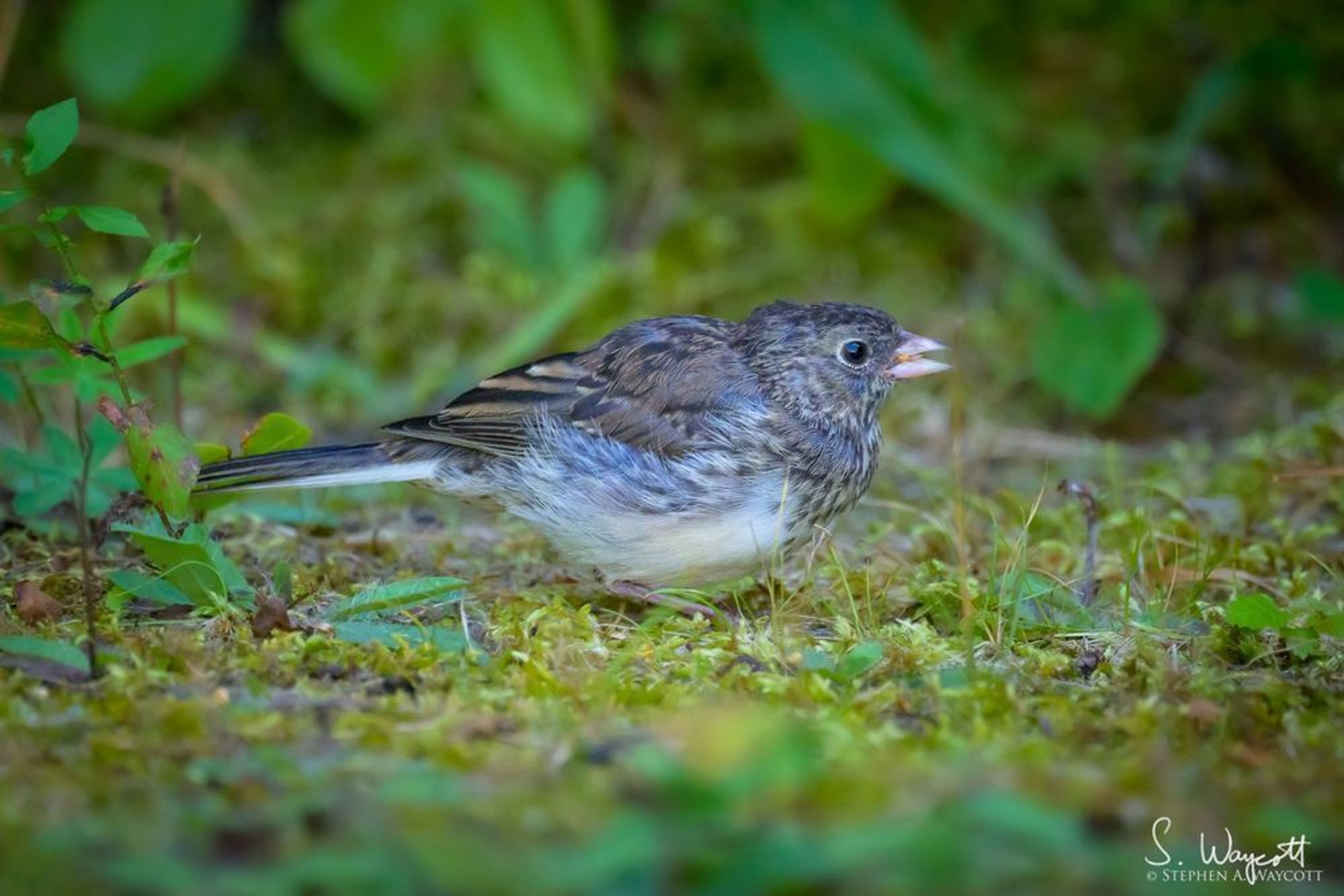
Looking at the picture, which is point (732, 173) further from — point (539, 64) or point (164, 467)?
point (164, 467)

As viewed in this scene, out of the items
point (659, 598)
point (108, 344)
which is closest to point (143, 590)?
point (108, 344)

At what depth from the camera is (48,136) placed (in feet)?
11.0

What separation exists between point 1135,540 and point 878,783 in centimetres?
215

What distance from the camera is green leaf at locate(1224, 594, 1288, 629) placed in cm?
354

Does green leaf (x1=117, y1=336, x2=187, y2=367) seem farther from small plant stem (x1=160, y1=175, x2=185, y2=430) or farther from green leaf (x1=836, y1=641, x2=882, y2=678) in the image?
green leaf (x1=836, y1=641, x2=882, y2=678)

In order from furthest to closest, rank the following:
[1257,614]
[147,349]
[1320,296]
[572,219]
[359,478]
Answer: [572,219]
[1320,296]
[359,478]
[147,349]
[1257,614]

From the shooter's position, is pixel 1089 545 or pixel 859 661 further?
pixel 1089 545

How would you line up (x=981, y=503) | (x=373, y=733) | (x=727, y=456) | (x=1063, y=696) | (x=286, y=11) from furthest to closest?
(x=286, y=11) < (x=981, y=503) < (x=727, y=456) < (x=1063, y=696) < (x=373, y=733)

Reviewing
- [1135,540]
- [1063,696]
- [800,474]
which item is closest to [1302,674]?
[1063,696]

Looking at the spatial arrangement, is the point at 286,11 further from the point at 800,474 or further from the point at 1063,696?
the point at 1063,696

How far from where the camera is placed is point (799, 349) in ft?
15.0

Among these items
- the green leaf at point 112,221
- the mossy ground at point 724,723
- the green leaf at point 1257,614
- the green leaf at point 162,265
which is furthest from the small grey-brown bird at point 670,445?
the green leaf at point 1257,614

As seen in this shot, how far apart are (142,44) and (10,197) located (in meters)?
3.25

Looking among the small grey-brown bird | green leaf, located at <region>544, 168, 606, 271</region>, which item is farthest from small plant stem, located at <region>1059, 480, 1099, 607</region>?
green leaf, located at <region>544, 168, 606, 271</region>
